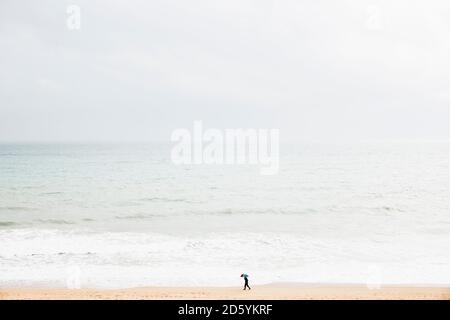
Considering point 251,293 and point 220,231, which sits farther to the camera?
point 220,231

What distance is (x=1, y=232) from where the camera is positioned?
17516 millimetres

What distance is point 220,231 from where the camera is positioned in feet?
60.2

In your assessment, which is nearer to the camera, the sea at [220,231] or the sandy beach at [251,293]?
the sandy beach at [251,293]

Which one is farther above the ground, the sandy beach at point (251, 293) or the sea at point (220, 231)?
the sea at point (220, 231)

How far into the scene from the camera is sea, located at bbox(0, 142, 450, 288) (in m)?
12.6

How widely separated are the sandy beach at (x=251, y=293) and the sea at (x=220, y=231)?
547 mm

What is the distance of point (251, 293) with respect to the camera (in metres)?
10.8

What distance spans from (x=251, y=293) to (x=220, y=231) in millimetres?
7587

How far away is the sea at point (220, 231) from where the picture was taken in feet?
41.4

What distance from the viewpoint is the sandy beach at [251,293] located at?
1043cm

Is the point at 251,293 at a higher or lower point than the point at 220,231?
lower

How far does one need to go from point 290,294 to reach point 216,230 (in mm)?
8224

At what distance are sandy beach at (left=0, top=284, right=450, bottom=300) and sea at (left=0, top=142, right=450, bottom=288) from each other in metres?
0.55
